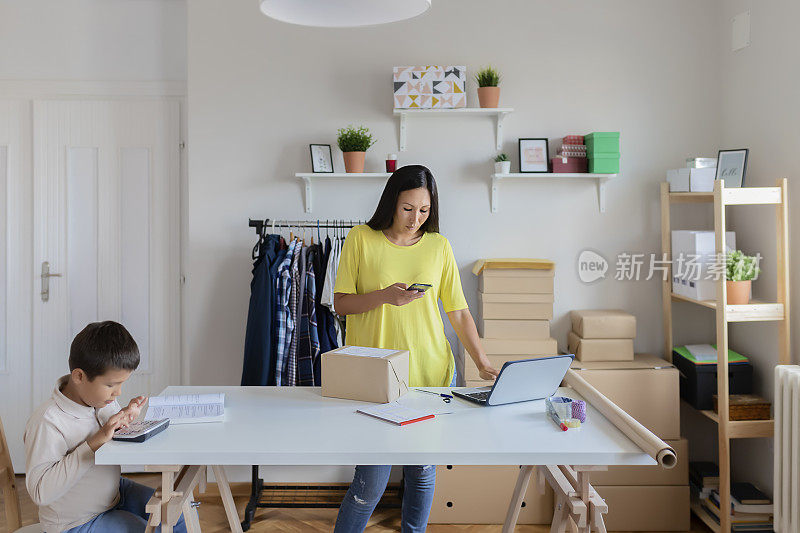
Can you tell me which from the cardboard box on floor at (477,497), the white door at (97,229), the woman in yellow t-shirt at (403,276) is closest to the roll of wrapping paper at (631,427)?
the woman in yellow t-shirt at (403,276)

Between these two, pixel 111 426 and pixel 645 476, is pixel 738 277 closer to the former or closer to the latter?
pixel 645 476

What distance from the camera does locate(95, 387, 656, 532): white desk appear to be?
1.73m

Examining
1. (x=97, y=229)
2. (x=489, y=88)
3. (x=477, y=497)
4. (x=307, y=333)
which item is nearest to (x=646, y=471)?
(x=477, y=497)

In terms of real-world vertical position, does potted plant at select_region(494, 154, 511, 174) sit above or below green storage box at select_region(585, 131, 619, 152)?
below

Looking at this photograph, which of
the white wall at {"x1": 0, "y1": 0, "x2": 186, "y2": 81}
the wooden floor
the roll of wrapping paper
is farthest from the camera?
the white wall at {"x1": 0, "y1": 0, "x2": 186, "y2": 81}

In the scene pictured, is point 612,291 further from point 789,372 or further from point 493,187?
point 789,372

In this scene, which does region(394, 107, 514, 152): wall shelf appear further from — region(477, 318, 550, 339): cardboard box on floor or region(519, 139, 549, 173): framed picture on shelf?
region(477, 318, 550, 339): cardboard box on floor

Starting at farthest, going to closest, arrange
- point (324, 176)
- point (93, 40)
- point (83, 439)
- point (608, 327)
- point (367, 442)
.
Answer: point (93, 40)
point (324, 176)
point (608, 327)
point (83, 439)
point (367, 442)

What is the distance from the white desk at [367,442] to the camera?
173cm

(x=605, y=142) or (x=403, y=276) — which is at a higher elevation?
(x=605, y=142)

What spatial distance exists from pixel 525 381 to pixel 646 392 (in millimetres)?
1360

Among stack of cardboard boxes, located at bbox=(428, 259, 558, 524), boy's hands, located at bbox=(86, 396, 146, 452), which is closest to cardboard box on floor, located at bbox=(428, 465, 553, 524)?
stack of cardboard boxes, located at bbox=(428, 259, 558, 524)

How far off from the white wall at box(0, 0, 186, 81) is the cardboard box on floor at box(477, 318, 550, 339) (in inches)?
83.3

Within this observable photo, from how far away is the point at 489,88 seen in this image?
10.9 ft
